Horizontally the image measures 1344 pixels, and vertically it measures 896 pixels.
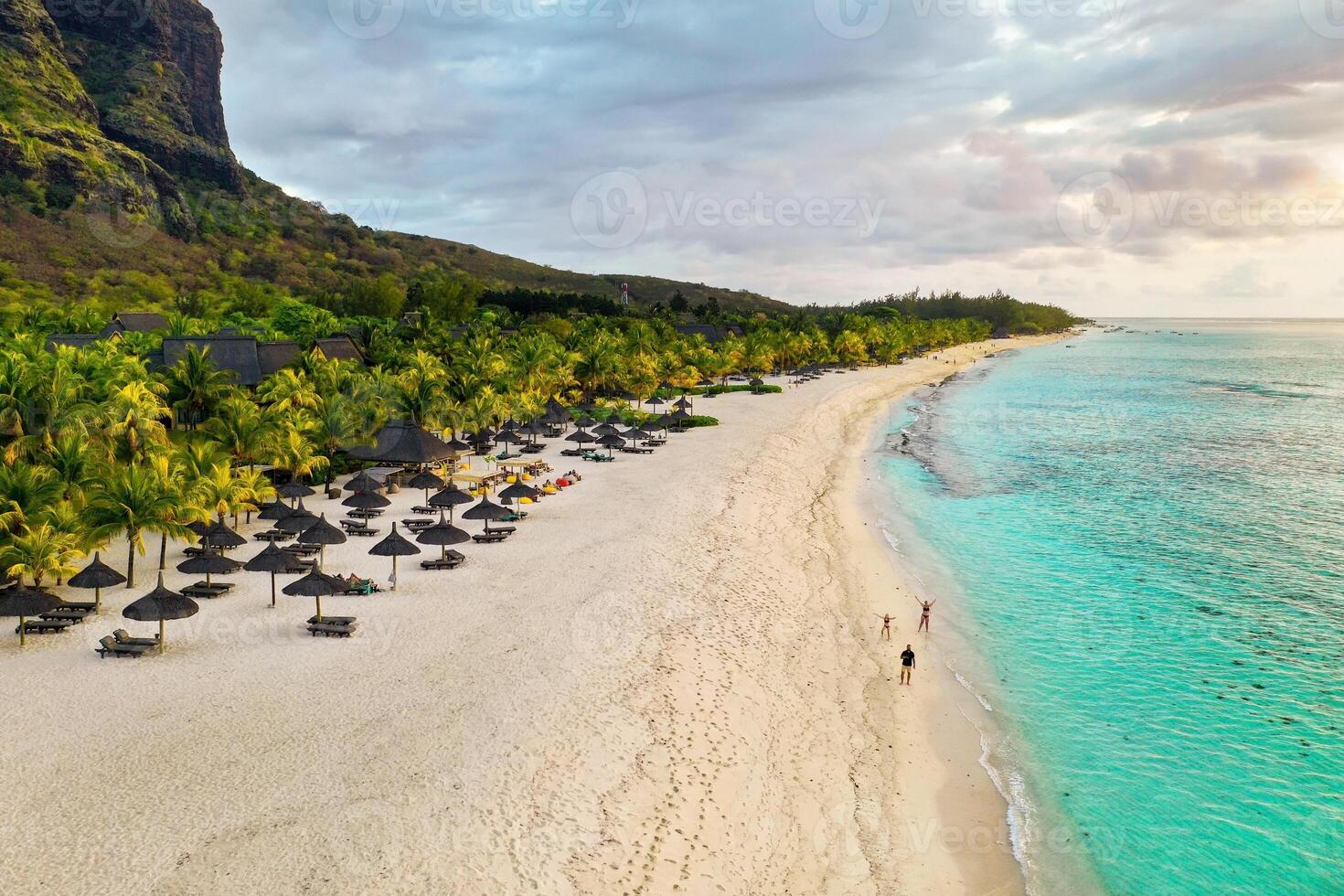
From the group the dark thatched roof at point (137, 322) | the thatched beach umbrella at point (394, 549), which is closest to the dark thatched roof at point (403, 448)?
the thatched beach umbrella at point (394, 549)

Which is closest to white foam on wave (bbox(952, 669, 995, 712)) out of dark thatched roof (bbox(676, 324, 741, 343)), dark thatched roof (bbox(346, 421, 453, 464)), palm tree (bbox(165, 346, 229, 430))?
dark thatched roof (bbox(346, 421, 453, 464))

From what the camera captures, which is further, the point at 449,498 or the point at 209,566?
the point at 449,498

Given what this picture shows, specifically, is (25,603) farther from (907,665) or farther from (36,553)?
(907,665)

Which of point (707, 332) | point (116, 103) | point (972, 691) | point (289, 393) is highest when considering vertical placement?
point (116, 103)

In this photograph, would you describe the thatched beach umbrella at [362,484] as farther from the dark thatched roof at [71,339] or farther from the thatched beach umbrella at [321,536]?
the dark thatched roof at [71,339]

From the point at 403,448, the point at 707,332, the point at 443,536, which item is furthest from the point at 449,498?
the point at 707,332

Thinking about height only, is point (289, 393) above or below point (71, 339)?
below

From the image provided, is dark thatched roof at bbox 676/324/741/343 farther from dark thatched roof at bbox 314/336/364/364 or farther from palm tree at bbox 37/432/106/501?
palm tree at bbox 37/432/106/501
